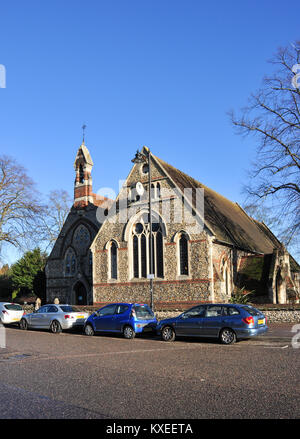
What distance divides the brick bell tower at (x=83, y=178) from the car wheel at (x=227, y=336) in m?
22.0

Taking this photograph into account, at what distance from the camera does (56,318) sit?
19656 mm

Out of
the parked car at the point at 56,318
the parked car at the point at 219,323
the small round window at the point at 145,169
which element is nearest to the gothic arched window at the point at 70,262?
the small round window at the point at 145,169

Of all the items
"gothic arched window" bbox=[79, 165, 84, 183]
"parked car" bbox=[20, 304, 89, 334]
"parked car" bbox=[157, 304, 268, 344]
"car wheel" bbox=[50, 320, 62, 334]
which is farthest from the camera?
"gothic arched window" bbox=[79, 165, 84, 183]

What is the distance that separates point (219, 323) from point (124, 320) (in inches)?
169

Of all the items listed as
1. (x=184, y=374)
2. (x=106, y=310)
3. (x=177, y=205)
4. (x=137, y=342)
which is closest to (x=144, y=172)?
(x=177, y=205)

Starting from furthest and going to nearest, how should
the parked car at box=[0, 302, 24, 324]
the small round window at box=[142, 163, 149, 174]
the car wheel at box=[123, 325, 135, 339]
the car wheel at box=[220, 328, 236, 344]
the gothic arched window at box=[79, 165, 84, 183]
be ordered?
the gothic arched window at box=[79, 165, 84, 183], the small round window at box=[142, 163, 149, 174], the parked car at box=[0, 302, 24, 324], the car wheel at box=[123, 325, 135, 339], the car wheel at box=[220, 328, 236, 344]

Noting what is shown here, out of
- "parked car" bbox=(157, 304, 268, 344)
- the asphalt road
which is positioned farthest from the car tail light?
the asphalt road

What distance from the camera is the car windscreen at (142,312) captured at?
55.9 ft

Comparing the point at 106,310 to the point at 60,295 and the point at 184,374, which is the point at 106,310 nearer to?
the point at 184,374

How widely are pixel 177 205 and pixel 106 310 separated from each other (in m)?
9.81

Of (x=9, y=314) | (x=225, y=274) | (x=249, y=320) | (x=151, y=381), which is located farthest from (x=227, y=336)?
(x=9, y=314)

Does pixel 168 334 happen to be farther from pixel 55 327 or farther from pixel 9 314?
pixel 9 314

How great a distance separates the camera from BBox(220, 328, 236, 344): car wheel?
46.8ft

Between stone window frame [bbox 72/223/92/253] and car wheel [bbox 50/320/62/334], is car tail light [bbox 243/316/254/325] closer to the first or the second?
car wheel [bbox 50/320/62/334]
